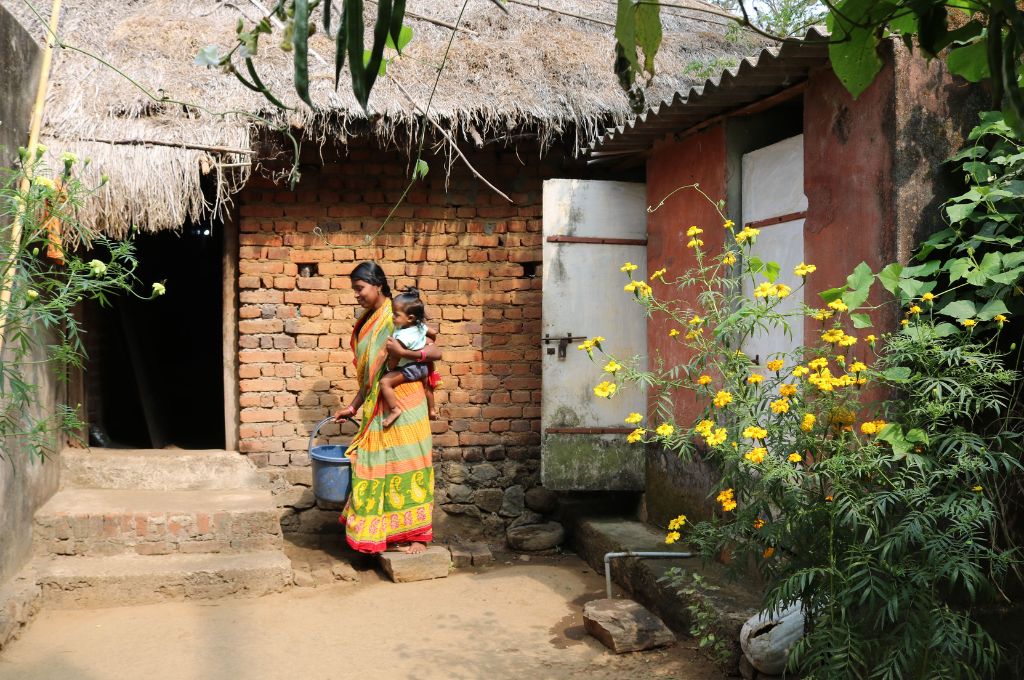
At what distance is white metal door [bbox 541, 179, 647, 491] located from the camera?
5848mm

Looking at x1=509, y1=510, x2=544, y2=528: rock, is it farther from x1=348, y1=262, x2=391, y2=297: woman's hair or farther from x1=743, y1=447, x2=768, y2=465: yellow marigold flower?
x1=743, y1=447, x2=768, y2=465: yellow marigold flower

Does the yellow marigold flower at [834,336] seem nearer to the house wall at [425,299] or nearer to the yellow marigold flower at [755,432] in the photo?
the yellow marigold flower at [755,432]

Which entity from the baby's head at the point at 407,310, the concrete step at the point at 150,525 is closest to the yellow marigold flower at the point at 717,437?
the baby's head at the point at 407,310

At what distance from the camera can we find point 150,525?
523 cm

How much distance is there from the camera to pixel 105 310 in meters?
7.62

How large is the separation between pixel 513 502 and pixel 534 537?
329 millimetres

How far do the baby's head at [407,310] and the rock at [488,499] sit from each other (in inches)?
56.2

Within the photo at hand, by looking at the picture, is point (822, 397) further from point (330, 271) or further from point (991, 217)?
point (330, 271)

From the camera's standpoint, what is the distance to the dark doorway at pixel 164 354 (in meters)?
7.48

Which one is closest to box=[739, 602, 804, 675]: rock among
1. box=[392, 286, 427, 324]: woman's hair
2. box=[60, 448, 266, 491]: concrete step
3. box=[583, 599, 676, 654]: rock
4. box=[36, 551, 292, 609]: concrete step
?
box=[583, 599, 676, 654]: rock

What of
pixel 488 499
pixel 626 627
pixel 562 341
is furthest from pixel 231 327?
pixel 626 627

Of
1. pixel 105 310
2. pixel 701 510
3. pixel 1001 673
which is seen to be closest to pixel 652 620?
pixel 701 510

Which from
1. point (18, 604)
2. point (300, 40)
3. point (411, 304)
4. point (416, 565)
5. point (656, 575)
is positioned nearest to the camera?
point (300, 40)

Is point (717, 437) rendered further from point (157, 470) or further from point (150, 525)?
point (157, 470)
